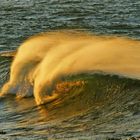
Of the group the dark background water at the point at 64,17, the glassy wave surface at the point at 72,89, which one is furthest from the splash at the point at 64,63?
the dark background water at the point at 64,17

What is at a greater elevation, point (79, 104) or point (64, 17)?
point (79, 104)

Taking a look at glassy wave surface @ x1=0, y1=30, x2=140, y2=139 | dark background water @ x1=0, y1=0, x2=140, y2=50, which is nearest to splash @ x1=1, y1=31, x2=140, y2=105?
glassy wave surface @ x1=0, y1=30, x2=140, y2=139

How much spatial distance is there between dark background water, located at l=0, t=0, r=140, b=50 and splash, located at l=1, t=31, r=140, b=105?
8.20m

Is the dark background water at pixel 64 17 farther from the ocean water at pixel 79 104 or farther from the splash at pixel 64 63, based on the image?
the splash at pixel 64 63

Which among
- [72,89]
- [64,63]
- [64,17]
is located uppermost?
[64,63]

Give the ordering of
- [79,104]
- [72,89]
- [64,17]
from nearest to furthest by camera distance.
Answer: [79,104] → [72,89] → [64,17]

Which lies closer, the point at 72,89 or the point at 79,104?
the point at 79,104

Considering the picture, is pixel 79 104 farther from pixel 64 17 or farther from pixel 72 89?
pixel 64 17

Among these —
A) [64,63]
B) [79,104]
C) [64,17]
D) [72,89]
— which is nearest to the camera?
[79,104]

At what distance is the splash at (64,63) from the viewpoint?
45.0ft

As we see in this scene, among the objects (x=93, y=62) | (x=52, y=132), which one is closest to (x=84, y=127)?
(x=52, y=132)

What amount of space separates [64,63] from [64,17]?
685 inches

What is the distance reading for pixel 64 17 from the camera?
103 ft

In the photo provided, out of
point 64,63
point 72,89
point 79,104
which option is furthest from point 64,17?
point 79,104
